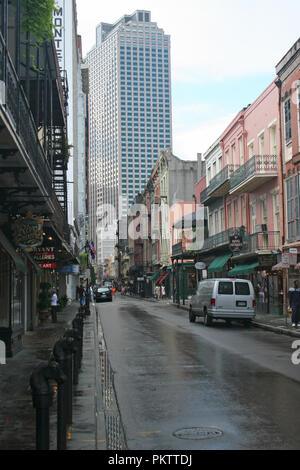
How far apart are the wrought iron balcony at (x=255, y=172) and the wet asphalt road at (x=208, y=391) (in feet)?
43.1

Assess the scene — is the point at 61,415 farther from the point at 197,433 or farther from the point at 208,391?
the point at 208,391

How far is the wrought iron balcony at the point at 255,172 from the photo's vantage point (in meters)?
29.0

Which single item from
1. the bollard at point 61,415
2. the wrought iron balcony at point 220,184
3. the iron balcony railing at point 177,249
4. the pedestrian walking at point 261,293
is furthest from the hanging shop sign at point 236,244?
the bollard at point 61,415

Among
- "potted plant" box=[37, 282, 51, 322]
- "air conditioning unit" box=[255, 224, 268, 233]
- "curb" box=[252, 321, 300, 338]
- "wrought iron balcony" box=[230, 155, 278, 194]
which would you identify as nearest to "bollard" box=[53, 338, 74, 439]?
"curb" box=[252, 321, 300, 338]

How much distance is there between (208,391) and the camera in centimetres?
949

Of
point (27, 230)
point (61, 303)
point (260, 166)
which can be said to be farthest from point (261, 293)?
point (27, 230)

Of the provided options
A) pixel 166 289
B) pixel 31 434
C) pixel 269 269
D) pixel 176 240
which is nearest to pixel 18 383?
pixel 31 434

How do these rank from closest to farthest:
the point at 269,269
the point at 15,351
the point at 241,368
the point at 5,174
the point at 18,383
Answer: the point at 18,383
the point at 5,174
the point at 241,368
the point at 15,351
the point at 269,269

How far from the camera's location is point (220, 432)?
6.86 m

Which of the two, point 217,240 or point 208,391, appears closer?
point 208,391

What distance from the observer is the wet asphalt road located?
264 inches

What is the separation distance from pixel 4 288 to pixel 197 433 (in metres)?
8.84
